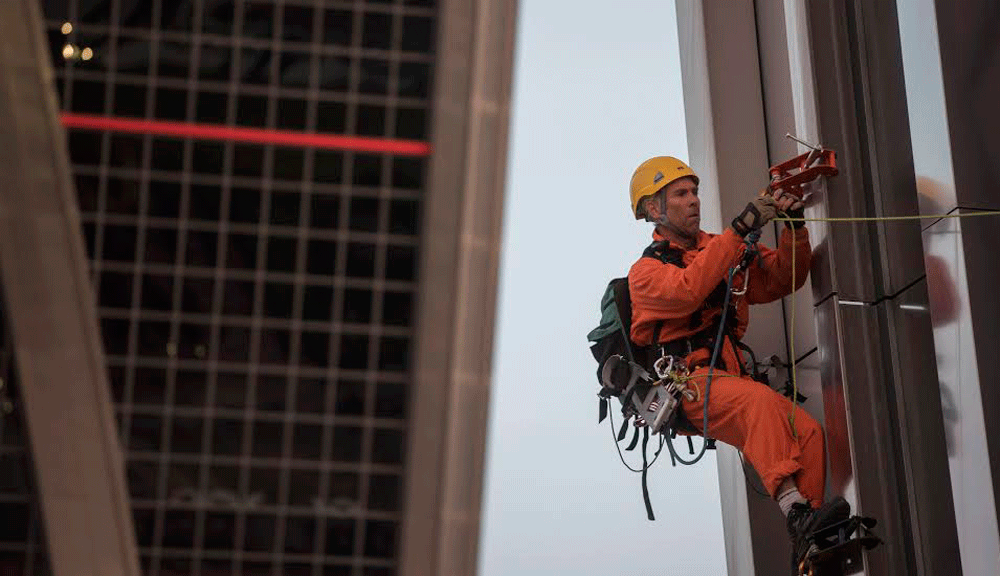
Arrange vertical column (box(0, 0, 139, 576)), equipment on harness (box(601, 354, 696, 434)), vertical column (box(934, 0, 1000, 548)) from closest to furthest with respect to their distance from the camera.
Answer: vertical column (box(0, 0, 139, 576)) → vertical column (box(934, 0, 1000, 548)) → equipment on harness (box(601, 354, 696, 434))

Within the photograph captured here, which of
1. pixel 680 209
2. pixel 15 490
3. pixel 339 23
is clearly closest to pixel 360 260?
pixel 339 23

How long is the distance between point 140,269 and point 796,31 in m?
4.18

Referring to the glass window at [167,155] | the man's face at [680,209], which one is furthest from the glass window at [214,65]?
the man's face at [680,209]

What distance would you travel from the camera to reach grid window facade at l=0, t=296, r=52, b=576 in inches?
81.4

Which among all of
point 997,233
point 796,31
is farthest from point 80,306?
point 796,31

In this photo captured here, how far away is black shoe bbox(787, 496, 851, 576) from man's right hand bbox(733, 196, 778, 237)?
1146 mm

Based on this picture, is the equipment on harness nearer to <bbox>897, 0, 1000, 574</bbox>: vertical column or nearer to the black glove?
the black glove

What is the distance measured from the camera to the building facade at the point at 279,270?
208 centimetres

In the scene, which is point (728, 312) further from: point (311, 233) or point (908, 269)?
point (311, 233)

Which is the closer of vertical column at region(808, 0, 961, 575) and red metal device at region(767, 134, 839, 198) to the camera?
vertical column at region(808, 0, 961, 575)

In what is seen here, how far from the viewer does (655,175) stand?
6.48 m

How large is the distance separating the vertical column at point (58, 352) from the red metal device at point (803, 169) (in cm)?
365

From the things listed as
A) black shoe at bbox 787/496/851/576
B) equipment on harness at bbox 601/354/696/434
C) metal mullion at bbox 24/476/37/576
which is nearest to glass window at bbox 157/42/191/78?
metal mullion at bbox 24/476/37/576

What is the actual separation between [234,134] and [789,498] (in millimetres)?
3660
